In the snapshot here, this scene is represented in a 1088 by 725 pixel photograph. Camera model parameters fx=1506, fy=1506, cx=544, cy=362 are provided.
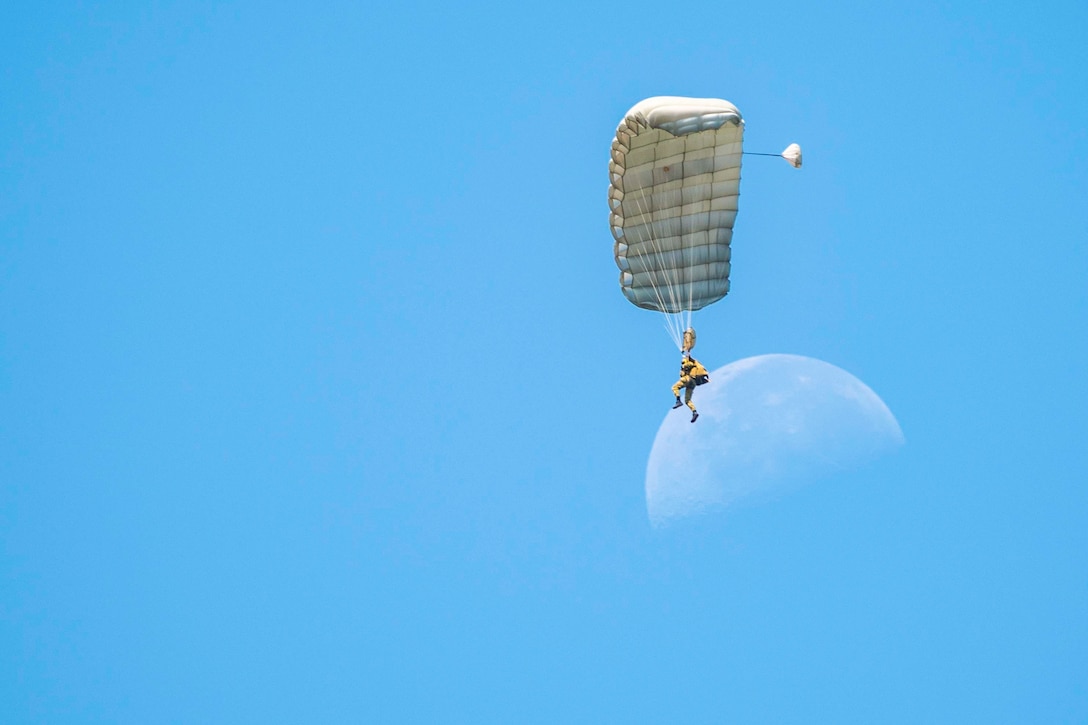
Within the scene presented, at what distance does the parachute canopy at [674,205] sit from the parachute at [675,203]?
2 cm

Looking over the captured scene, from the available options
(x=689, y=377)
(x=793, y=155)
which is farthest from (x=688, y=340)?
(x=793, y=155)

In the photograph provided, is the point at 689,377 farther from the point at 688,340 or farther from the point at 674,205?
the point at 674,205

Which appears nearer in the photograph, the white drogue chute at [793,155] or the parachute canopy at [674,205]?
the white drogue chute at [793,155]

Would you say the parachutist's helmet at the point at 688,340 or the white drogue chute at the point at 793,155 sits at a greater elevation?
the white drogue chute at the point at 793,155

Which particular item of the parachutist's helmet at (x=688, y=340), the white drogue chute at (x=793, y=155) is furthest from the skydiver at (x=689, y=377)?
the white drogue chute at (x=793, y=155)

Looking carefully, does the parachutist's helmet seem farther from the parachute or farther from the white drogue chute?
the white drogue chute

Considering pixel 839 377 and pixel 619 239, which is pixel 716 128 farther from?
pixel 839 377

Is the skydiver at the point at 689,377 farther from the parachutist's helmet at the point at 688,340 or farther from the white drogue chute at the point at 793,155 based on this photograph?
the white drogue chute at the point at 793,155

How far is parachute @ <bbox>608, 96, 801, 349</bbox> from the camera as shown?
2622 cm

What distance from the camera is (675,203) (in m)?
28.3

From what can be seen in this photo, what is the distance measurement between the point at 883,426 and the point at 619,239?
34.3 feet

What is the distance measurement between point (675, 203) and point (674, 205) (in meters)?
0.04

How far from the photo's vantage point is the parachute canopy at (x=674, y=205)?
27.0m

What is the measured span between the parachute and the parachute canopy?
0.7 inches
